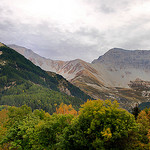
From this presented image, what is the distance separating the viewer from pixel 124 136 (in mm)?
21688

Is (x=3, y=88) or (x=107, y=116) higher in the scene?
(x=107, y=116)

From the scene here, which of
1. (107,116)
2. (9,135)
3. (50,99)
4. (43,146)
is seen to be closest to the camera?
(107,116)

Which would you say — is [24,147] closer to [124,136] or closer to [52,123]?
[52,123]

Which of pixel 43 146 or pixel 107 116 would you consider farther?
pixel 43 146

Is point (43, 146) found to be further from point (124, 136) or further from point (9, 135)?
point (124, 136)

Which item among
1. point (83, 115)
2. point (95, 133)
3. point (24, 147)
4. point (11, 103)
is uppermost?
point (83, 115)

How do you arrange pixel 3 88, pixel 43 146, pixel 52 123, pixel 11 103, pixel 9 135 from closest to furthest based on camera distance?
pixel 43 146 → pixel 52 123 → pixel 9 135 → pixel 11 103 → pixel 3 88

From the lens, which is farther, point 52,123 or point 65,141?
point 52,123

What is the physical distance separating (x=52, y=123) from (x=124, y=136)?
15789 millimetres

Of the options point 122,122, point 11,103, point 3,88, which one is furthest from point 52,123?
point 3,88

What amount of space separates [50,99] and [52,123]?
131028 mm

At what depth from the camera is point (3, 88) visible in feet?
623

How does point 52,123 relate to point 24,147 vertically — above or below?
above

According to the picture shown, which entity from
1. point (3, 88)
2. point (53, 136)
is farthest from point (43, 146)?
point (3, 88)
